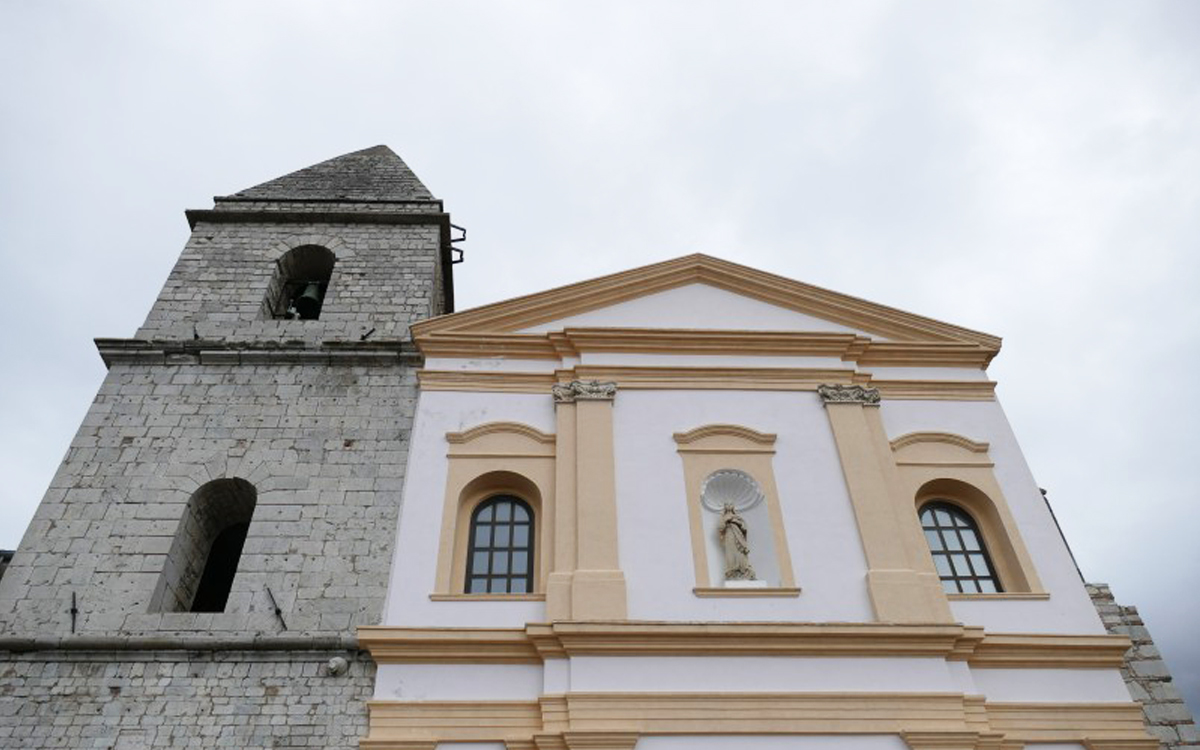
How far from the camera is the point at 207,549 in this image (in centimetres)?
1062

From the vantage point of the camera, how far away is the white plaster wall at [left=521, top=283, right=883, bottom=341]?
40.6ft

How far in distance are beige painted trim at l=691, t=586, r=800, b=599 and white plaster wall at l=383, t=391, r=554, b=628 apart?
1734 mm

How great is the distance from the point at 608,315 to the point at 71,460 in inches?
279

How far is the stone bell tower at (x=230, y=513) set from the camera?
8.37 meters

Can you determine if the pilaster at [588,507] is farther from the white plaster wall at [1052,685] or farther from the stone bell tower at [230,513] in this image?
the white plaster wall at [1052,685]

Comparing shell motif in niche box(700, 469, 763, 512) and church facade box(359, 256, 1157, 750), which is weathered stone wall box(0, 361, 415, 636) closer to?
church facade box(359, 256, 1157, 750)

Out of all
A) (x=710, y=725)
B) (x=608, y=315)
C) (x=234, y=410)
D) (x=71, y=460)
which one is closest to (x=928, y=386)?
(x=608, y=315)

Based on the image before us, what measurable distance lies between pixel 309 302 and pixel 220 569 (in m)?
4.80

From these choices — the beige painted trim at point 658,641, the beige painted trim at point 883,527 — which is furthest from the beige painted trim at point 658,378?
the beige painted trim at point 658,641

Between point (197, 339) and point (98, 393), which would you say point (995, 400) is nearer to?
point (197, 339)

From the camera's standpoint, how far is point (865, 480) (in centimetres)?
1041

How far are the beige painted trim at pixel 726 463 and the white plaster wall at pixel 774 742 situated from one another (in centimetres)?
190

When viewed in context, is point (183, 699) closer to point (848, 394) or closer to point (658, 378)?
point (658, 378)

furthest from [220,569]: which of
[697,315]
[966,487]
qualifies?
[966,487]
